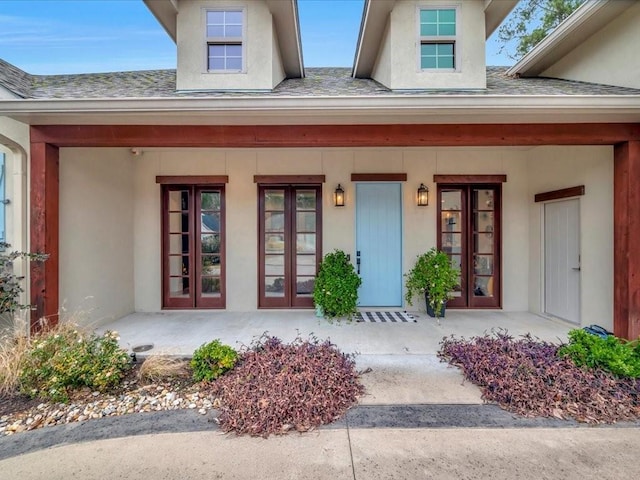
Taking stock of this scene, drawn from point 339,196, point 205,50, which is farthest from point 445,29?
point 205,50

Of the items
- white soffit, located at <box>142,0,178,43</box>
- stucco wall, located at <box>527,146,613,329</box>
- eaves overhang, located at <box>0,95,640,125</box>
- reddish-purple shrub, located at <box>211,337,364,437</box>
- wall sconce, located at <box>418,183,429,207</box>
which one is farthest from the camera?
wall sconce, located at <box>418,183,429,207</box>

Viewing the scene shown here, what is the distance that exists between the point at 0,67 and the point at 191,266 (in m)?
3.82

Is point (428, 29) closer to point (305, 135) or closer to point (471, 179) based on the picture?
point (471, 179)

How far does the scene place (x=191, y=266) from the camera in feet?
18.7

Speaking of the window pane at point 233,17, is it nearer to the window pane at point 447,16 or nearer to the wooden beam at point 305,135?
the wooden beam at point 305,135

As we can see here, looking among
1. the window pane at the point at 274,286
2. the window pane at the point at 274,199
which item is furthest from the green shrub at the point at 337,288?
the window pane at the point at 274,199

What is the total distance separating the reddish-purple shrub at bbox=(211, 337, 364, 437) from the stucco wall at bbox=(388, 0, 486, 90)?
4.03 meters

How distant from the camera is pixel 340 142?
390 cm

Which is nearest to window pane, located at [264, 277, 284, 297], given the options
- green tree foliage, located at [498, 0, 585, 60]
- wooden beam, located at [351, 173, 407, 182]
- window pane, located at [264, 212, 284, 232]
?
Answer: window pane, located at [264, 212, 284, 232]

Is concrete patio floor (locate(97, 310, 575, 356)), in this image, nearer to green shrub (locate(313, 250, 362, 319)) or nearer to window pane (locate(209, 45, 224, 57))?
green shrub (locate(313, 250, 362, 319))

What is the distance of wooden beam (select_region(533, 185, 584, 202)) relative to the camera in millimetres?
4473

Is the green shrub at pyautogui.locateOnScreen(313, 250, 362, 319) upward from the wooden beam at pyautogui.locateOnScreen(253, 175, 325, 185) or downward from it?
downward

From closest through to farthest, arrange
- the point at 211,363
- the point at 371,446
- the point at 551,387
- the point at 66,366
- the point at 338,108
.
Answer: the point at 371,446 → the point at 551,387 → the point at 66,366 → the point at 211,363 → the point at 338,108

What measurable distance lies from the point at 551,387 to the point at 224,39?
5.80m
